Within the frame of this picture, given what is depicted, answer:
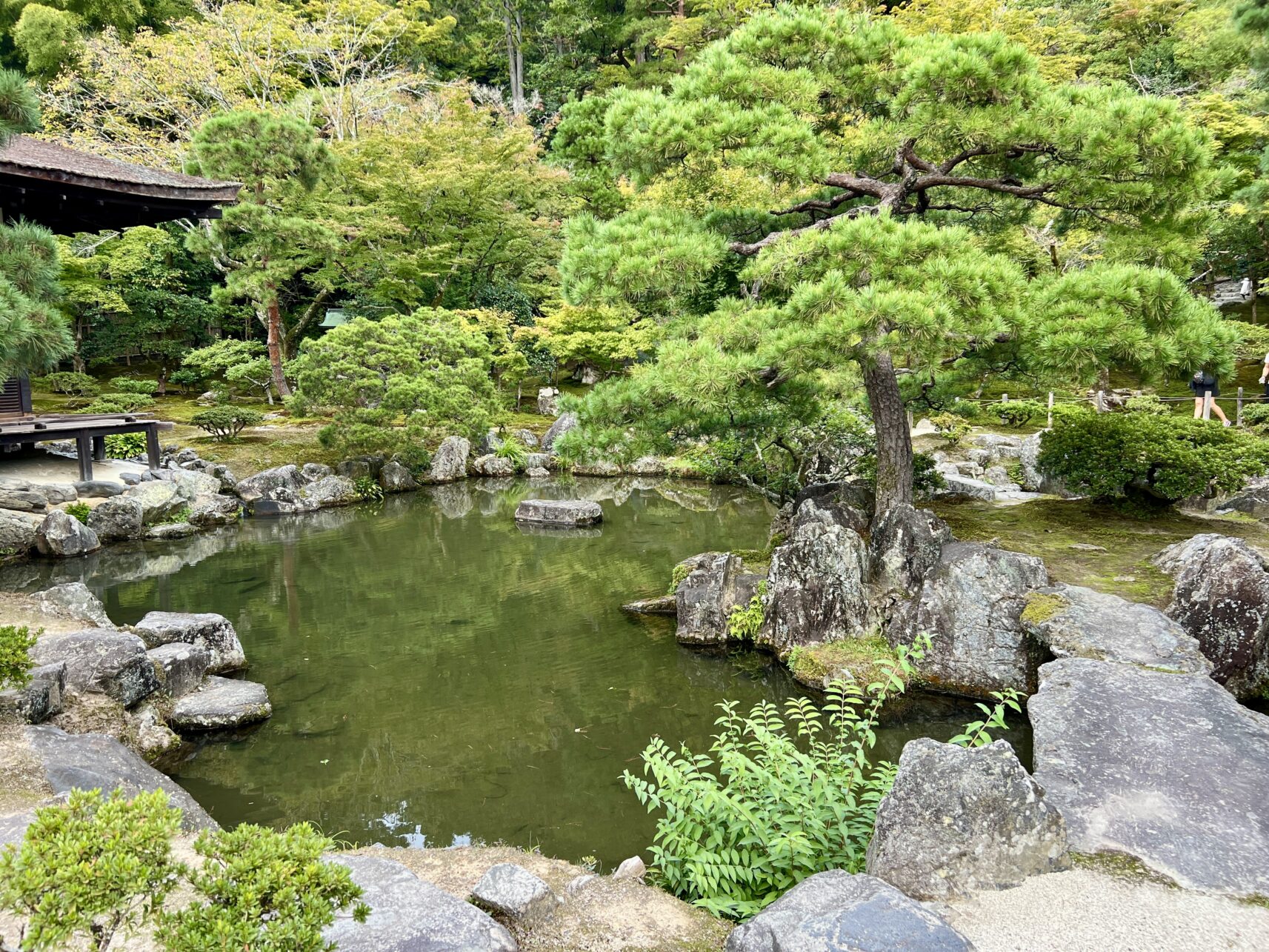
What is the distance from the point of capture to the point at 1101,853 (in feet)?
10.7

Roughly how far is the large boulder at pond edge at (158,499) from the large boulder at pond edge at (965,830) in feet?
41.4

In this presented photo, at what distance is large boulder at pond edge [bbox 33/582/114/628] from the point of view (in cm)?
690

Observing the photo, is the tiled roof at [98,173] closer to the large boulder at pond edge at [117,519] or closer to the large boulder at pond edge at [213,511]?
the large boulder at pond edge at [117,519]

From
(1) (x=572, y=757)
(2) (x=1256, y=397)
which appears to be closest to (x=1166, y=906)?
(1) (x=572, y=757)

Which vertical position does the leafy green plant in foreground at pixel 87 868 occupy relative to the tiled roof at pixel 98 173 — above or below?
below

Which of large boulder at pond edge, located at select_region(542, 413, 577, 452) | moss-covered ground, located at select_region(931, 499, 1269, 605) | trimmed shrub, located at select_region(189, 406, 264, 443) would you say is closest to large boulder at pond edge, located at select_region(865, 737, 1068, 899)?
moss-covered ground, located at select_region(931, 499, 1269, 605)

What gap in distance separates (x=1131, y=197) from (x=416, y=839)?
720 centimetres

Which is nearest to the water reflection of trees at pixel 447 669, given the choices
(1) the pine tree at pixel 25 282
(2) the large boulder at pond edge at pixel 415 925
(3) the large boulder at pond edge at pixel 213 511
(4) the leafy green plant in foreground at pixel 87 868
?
(3) the large boulder at pond edge at pixel 213 511

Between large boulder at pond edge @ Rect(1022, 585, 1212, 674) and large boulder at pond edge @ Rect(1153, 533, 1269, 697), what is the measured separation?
19cm

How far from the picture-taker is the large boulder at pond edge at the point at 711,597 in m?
7.33

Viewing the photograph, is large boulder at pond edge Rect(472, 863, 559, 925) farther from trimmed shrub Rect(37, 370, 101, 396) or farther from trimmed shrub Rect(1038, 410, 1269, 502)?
trimmed shrub Rect(37, 370, 101, 396)

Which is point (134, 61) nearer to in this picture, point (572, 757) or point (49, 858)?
point (572, 757)

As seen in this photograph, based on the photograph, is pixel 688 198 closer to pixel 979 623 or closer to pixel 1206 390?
→ pixel 979 623

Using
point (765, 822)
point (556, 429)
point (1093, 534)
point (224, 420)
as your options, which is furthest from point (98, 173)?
point (1093, 534)
